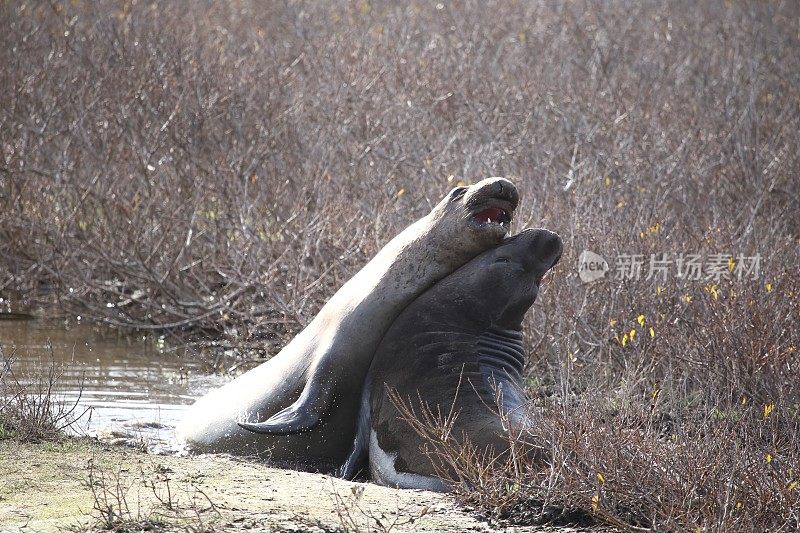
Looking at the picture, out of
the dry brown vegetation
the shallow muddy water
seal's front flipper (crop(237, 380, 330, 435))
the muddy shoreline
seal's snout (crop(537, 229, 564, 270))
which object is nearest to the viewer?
the muddy shoreline

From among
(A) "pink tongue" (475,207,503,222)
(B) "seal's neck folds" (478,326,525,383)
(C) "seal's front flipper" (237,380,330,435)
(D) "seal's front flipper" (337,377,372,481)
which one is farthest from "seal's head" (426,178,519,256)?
(C) "seal's front flipper" (237,380,330,435)

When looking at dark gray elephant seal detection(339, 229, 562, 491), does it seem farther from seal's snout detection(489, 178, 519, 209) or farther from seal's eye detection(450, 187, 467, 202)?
seal's eye detection(450, 187, 467, 202)

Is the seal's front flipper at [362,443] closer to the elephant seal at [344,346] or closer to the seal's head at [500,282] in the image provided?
the elephant seal at [344,346]

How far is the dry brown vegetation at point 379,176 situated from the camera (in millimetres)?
8898

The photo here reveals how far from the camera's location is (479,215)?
6.84m

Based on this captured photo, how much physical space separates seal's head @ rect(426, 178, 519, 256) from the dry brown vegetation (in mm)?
1142

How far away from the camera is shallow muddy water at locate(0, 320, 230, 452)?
7.85 m

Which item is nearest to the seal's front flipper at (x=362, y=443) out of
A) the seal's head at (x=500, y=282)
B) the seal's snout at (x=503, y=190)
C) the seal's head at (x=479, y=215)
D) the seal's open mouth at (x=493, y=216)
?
the seal's head at (x=500, y=282)

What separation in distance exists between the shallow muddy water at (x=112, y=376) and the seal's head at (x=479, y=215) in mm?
2046

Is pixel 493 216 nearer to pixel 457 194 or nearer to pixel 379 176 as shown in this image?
pixel 457 194

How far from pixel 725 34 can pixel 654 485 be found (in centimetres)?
1555

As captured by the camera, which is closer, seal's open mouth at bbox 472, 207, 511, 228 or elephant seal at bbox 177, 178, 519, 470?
elephant seal at bbox 177, 178, 519, 470

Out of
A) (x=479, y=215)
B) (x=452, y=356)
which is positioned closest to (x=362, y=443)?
(x=452, y=356)

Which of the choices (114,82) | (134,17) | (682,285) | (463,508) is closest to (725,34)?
(134,17)
